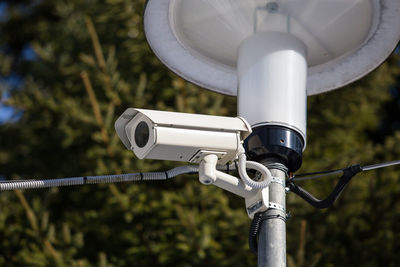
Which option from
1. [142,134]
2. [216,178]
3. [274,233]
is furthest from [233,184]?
[142,134]

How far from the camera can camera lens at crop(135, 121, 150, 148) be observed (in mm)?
1967

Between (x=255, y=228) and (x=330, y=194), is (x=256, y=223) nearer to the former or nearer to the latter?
(x=255, y=228)

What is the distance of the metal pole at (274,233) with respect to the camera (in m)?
1.88

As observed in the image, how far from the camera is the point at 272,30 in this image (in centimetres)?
233

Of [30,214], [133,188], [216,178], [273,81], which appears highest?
[133,188]

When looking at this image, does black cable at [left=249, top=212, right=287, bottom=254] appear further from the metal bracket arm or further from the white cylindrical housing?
the white cylindrical housing

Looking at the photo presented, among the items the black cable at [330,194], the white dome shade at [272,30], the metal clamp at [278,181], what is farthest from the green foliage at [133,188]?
the metal clamp at [278,181]

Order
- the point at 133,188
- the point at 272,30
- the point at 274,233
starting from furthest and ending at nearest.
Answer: the point at 133,188
the point at 272,30
the point at 274,233

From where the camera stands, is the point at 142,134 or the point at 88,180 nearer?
the point at 142,134

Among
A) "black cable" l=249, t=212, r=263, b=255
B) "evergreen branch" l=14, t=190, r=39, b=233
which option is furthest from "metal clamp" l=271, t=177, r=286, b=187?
"evergreen branch" l=14, t=190, r=39, b=233

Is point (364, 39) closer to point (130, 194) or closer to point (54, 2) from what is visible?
point (130, 194)

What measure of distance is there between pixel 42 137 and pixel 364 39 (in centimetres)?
376

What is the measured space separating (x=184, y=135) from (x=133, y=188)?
2726mm

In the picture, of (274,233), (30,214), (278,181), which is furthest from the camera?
(30,214)
